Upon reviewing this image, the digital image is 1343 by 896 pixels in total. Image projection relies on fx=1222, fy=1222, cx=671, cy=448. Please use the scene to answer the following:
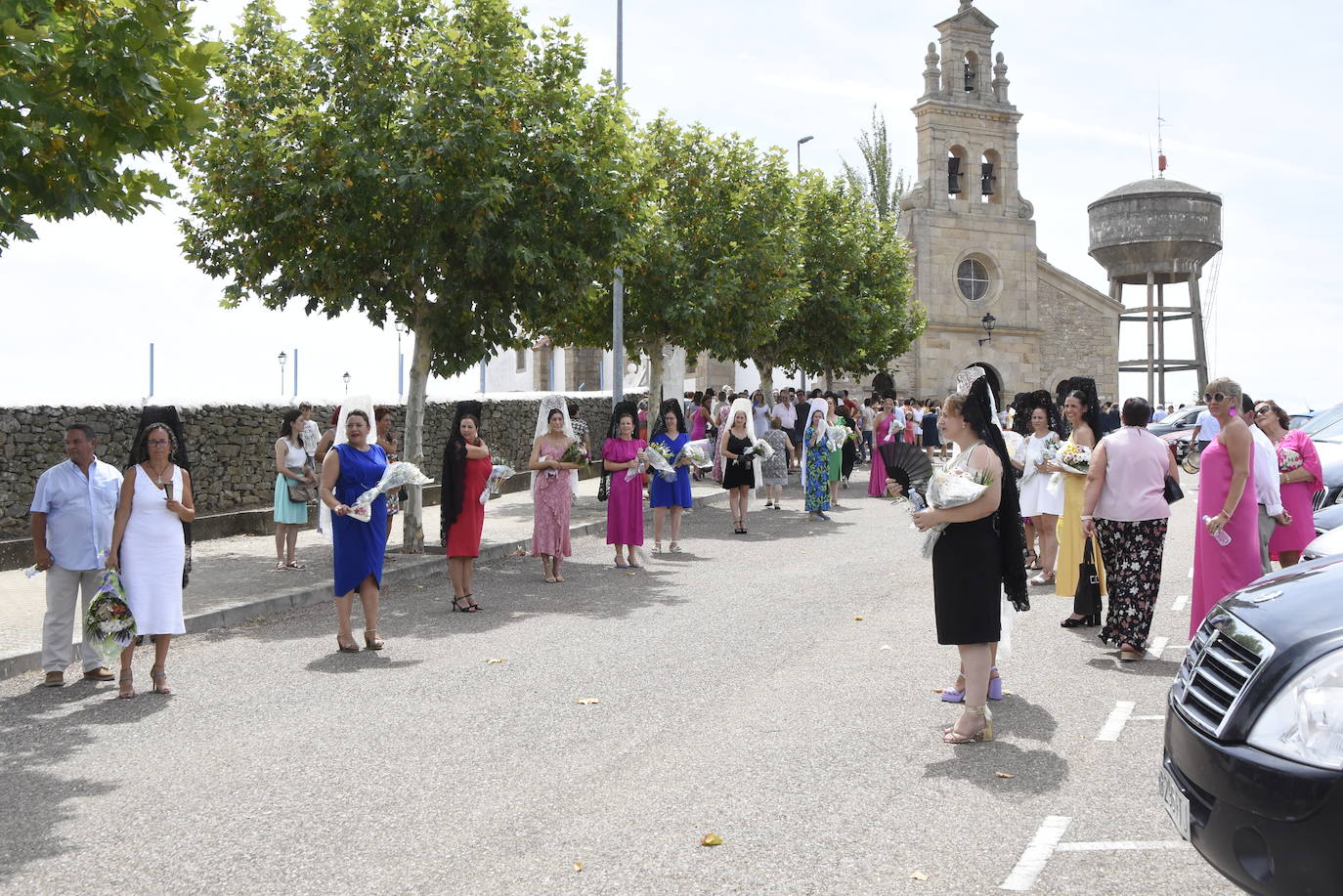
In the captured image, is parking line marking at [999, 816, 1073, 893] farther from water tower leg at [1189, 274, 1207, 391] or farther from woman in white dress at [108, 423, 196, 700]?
water tower leg at [1189, 274, 1207, 391]

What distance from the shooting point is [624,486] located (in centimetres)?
1385

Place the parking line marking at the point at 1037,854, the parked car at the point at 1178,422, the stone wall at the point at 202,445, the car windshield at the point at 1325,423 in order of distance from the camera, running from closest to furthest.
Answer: the parking line marking at the point at 1037,854
the car windshield at the point at 1325,423
the stone wall at the point at 202,445
the parked car at the point at 1178,422

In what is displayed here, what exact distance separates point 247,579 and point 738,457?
7.01 m

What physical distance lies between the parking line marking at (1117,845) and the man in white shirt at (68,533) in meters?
6.24

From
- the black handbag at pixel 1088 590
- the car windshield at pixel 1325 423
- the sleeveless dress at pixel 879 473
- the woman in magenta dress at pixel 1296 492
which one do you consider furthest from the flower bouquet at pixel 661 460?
the sleeveless dress at pixel 879 473

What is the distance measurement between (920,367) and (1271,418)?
119 feet

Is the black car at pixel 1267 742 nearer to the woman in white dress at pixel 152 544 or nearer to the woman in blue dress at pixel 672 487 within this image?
the woman in white dress at pixel 152 544

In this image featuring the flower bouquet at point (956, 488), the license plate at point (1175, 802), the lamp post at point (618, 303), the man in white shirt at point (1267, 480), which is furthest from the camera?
the lamp post at point (618, 303)

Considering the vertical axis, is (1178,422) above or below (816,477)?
above

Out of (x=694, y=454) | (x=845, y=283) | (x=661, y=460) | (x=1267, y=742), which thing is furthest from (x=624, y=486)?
(x=845, y=283)

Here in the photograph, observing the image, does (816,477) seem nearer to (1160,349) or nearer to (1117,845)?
(1117,845)

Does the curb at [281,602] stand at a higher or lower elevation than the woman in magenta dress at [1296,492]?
lower

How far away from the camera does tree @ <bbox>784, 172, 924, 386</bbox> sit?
34125 millimetres

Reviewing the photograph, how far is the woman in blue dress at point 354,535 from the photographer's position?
354 inches
